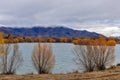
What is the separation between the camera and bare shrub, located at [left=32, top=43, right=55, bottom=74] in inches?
1223

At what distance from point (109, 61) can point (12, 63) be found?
12.2 metres

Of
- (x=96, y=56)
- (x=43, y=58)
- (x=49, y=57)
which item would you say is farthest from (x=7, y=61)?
(x=96, y=56)

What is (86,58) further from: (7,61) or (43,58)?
(7,61)

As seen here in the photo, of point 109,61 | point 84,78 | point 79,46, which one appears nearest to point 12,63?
point 79,46

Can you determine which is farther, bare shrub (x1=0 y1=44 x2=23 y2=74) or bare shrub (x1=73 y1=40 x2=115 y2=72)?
bare shrub (x1=73 y1=40 x2=115 y2=72)

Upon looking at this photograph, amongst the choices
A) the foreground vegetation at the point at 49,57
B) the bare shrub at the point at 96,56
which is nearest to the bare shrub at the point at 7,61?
the foreground vegetation at the point at 49,57

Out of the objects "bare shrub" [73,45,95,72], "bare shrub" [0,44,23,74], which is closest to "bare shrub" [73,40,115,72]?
"bare shrub" [73,45,95,72]

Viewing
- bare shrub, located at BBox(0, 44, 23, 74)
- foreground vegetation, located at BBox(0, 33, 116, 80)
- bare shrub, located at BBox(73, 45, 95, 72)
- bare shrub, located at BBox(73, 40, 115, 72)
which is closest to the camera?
bare shrub, located at BBox(0, 44, 23, 74)

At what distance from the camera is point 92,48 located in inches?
1332

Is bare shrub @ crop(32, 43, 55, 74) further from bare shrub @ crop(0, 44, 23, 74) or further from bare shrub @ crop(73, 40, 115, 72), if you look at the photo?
bare shrub @ crop(73, 40, 115, 72)

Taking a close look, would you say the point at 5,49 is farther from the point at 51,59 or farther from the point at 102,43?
the point at 102,43

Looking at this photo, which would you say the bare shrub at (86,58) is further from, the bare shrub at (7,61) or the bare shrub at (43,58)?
the bare shrub at (7,61)

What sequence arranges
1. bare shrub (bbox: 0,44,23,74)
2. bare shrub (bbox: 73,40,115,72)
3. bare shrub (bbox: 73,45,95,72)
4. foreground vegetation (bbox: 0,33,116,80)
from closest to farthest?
bare shrub (bbox: 0,44,23,74) < foreground vegetation (bbox: 0,33,116,80) < bare shrub (bbox: 73,45,95,72) < bare shrub (bbox: 73,40,115,72)

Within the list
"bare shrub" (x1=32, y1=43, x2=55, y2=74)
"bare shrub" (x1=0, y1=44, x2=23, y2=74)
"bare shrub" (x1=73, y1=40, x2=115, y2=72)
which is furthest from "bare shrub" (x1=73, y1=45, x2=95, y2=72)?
"bare shrub" (x1=0, y1=44, x2=23, y2=74)
